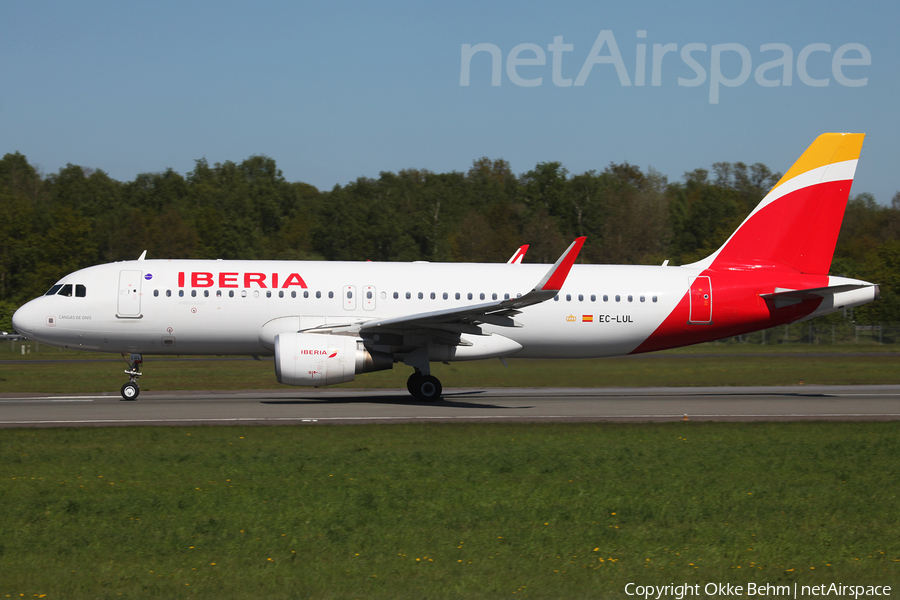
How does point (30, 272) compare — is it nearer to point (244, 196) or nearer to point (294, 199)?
point (244, 196)

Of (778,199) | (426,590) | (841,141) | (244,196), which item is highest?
(244,196)

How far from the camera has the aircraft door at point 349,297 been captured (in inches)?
867

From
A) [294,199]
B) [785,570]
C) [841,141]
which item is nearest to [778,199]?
[841,141]

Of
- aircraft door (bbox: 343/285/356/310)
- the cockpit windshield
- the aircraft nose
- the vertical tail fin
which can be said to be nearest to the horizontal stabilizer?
the vertical tail fin

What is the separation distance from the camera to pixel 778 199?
24.5m

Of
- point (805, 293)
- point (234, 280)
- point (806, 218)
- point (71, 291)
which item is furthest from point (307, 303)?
point (806, 218)

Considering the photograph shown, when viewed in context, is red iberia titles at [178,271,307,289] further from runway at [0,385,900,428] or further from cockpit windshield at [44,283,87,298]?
runway at [0,385,900,428]

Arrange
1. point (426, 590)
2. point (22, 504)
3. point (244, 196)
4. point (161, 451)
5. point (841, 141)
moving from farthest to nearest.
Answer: point (244, 196), point (841, 141), point (161, 451), point (22, 504), point (426, 590)

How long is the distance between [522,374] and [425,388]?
2.86 m

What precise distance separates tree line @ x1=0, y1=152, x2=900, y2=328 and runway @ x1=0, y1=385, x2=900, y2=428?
37132 millimetres

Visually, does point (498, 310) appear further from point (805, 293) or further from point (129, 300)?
point (129, 300)

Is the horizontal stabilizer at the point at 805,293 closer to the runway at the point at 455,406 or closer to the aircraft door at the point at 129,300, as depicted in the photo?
the runway at the point at 455,406

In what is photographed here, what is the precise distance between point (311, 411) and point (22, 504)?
9.92 metres

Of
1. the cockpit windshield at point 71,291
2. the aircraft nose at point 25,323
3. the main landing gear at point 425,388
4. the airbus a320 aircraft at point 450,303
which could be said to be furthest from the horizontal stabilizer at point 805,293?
the aircraft nose at point 25,323
